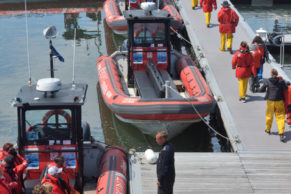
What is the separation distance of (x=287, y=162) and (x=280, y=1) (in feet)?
64.0

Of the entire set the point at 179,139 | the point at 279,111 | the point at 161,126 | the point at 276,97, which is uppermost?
the point at 276,97

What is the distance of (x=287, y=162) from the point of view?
9133 mm

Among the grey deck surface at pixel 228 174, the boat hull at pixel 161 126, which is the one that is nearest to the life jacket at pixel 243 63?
the boat hull at pixel 161 126

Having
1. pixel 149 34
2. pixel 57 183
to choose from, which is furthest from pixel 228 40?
pixel 57 183

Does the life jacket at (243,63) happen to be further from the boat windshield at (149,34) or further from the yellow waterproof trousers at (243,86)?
the boat windshield at (149,34)

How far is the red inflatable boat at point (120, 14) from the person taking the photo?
19000 millimetres

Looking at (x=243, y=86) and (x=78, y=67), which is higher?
(x=243, y=86)

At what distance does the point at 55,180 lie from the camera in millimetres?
6656

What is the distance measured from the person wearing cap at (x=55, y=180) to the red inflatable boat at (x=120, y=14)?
12356mm

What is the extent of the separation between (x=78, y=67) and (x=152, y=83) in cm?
527

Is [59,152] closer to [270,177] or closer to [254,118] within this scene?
[270,177]

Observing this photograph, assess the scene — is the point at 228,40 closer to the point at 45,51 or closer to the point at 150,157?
the point at 150,157

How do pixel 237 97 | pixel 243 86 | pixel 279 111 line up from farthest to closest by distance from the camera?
1. pixel 237 97
2. pixel 243 86
3. pixel 279 111

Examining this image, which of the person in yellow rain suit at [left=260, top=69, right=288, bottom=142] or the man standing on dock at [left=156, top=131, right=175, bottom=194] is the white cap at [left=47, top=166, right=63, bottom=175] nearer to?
the man standing on dock at [left=156, top=131, right=175, bottom=194]
